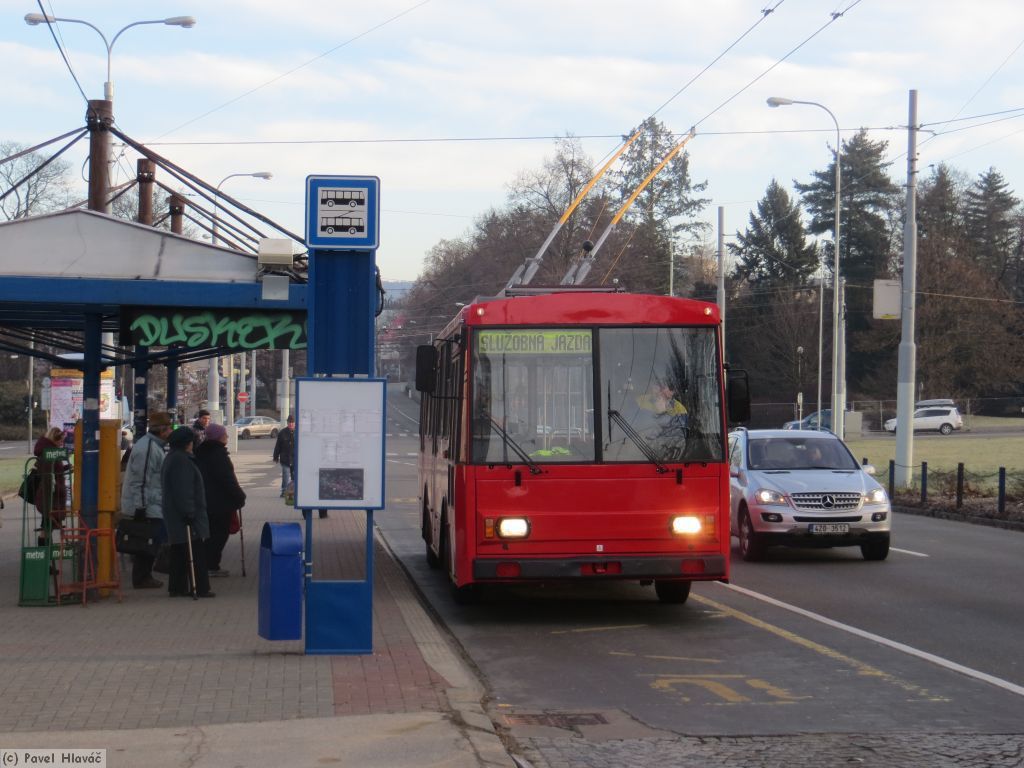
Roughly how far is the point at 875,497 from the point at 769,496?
4.42 feet

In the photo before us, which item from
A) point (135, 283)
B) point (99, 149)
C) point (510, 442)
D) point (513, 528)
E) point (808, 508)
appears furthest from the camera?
point (808, 508)

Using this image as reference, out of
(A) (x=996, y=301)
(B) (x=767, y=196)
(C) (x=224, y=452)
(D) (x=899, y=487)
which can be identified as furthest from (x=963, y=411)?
(C) (x=224, y=452)

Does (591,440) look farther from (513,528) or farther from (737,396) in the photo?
(737,396)

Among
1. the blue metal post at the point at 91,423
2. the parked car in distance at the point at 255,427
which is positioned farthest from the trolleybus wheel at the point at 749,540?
the parked car in distance at the point at 255,427

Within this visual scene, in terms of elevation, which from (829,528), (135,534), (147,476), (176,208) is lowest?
(829,528)

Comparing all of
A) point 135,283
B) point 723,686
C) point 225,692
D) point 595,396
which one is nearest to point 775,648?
point 723,686

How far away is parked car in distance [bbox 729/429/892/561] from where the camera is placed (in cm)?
1638

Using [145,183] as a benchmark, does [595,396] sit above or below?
below

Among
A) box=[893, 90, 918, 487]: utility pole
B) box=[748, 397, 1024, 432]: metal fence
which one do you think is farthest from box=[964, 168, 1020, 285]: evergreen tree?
box=[893, 90, 918, 487]: utility pole

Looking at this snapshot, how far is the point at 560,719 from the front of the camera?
773cm

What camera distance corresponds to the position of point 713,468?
11.5 metres

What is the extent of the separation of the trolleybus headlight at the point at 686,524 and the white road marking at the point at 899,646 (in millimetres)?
1388

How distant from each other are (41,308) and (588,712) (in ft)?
27.4

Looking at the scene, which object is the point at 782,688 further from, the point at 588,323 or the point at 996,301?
the point at 996,301
